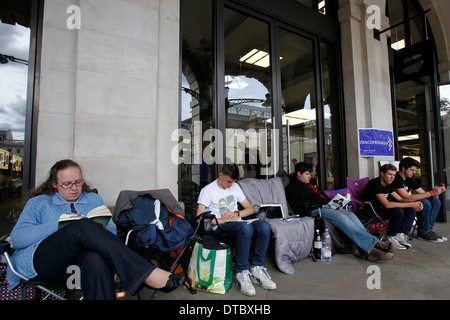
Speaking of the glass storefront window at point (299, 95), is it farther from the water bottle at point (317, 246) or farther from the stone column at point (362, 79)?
the water bottle at point (317, 246)

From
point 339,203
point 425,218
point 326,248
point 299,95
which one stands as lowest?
point 326,248

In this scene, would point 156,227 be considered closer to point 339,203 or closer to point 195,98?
point 195,98

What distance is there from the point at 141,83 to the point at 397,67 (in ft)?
20.5

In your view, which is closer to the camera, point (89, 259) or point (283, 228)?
point (89, 259)

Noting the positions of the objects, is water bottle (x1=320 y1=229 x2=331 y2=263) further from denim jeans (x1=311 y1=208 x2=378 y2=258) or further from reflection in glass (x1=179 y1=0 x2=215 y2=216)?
reflection in glass (x1=179 y1=0 x2=215 y2=216)

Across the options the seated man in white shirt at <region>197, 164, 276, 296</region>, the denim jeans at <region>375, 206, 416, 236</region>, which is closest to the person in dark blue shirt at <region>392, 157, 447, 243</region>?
the denim jeans at <region>375, 206, 416, 236</region>

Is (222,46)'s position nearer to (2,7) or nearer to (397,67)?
(2,7)

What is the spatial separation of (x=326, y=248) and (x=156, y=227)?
205 centimetres

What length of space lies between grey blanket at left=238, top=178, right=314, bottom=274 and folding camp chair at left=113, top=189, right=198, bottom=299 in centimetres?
97

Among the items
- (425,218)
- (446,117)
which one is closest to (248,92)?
(425,218)

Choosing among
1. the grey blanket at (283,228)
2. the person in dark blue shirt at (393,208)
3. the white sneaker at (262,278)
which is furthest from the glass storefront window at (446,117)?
the white sneaker at (262,278)

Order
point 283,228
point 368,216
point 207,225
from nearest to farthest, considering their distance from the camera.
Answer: point 207,225 → point 283,228 → point 368,216

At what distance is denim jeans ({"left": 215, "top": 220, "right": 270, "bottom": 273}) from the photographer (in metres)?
2.39

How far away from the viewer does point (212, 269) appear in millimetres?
2172
